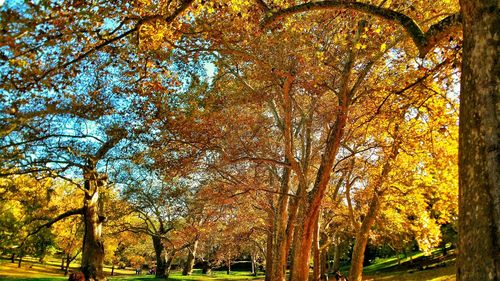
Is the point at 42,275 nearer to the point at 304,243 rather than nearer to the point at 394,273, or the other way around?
the point at 394,273

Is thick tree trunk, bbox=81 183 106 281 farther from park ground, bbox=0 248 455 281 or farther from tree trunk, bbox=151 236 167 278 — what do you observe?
tree trunk, bbox=151 236 167 278

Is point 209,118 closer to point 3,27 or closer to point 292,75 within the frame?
point 292,75

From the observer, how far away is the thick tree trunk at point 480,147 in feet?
10.2

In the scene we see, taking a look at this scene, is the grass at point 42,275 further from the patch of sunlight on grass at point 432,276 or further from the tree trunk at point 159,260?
the patch of sunlight on grass at point 432,276

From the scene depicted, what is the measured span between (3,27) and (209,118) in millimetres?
8960

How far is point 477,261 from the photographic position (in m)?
3.13

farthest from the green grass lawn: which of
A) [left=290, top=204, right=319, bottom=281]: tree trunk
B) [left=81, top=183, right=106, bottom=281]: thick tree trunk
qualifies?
[left=290, top=204, right=319, bottom=281]: tree trunk

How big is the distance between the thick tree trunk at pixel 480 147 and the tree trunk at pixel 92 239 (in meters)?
17.6

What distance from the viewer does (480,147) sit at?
3.31m

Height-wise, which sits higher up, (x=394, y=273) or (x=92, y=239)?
(x=92, y=239)

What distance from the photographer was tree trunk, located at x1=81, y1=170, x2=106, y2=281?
60.6 feet

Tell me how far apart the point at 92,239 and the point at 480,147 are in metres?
19.1

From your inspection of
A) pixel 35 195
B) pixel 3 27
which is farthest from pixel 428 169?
pixel 35 195

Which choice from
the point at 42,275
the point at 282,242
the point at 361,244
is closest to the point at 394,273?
the point at 361,244
